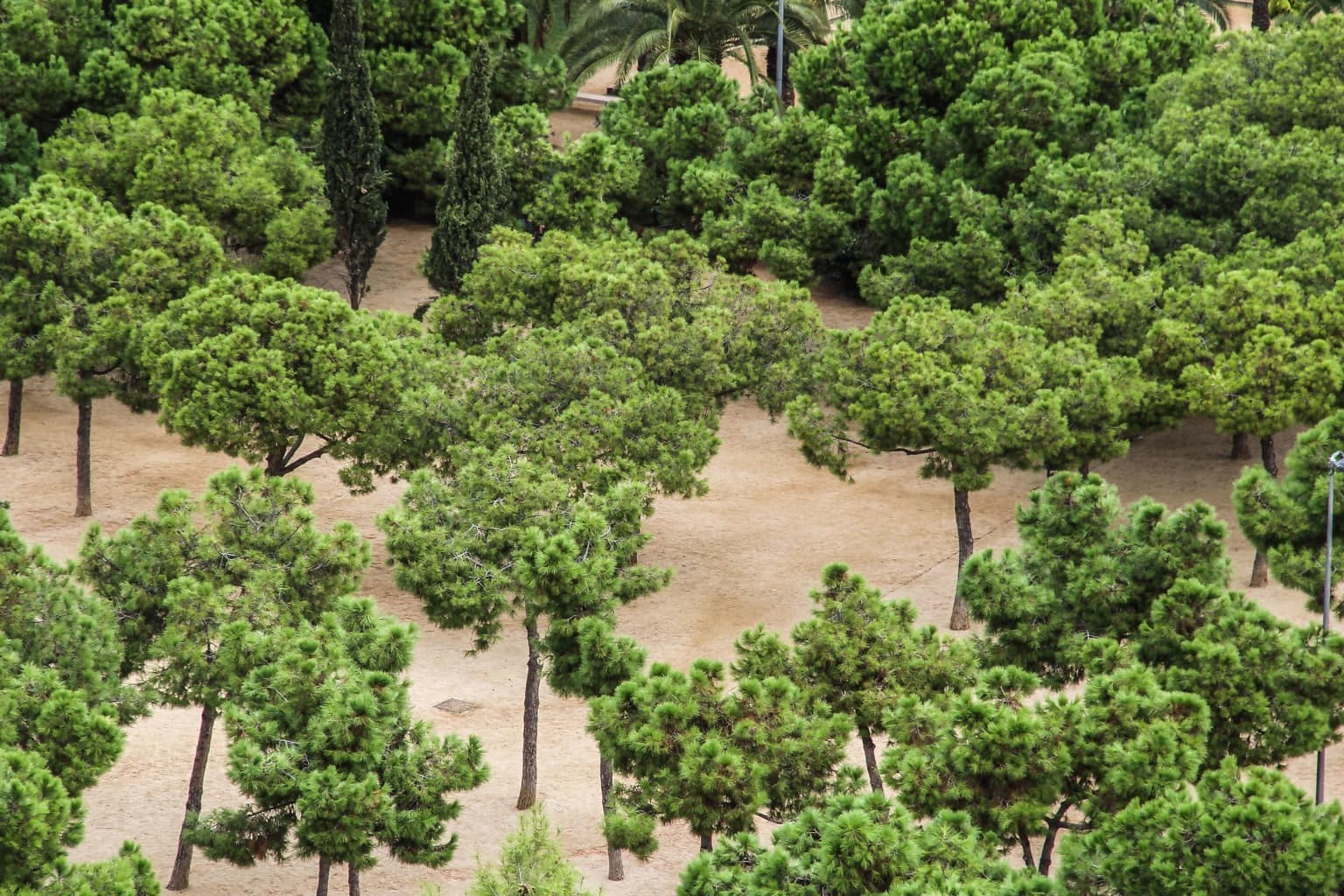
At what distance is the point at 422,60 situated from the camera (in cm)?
6128

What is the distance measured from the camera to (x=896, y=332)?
145 feet

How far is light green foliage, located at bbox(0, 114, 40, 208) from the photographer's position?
55.5 m

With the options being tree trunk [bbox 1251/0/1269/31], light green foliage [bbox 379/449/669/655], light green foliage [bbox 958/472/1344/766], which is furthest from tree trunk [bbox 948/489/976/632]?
tree trunk [bbox 1251/0/1269/31]

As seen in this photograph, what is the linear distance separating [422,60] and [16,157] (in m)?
11.7

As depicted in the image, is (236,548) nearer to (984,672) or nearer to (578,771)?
(578,771)

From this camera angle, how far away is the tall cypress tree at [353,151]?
55.8 metres

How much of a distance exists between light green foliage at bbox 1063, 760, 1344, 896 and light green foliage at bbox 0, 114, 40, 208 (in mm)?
37885

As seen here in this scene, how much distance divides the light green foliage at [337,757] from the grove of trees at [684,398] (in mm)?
86

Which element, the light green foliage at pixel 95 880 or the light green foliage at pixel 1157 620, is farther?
the light green foliage at pixel 1157 620

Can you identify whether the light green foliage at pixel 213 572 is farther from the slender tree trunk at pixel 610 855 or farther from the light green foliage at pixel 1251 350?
the light green foliage at pixel 1251 350

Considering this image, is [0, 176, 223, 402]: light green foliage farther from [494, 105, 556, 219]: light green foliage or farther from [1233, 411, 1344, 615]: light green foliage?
[1233, 411, 1344, 615]: light green foliage

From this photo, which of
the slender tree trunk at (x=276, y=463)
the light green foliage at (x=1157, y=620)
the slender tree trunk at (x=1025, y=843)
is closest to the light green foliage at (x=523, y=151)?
the slender tree trunk at (x=276, y=463)

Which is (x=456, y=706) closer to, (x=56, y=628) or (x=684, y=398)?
(x=684, y=398)

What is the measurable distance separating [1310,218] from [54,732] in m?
32.3
